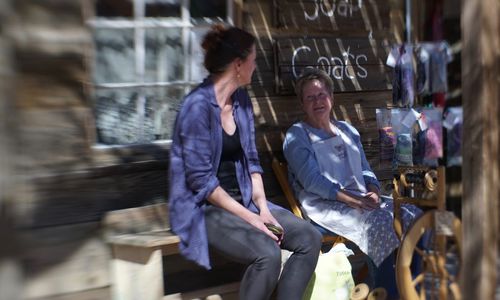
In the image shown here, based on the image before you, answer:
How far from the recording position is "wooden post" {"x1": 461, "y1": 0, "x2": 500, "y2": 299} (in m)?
2.65

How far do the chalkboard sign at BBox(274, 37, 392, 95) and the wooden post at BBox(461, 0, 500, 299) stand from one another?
1.64 metres

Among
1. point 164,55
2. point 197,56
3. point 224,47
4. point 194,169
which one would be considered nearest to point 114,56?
point 164,55

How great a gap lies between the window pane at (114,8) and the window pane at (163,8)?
104 millimetres

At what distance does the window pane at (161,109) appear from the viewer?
3.89 meters

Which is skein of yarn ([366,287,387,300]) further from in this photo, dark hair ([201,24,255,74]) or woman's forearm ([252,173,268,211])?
dark hair ([201,24,255,74])

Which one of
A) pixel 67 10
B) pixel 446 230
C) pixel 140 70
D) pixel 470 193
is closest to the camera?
pixel 67 10

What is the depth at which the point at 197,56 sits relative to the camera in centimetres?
398

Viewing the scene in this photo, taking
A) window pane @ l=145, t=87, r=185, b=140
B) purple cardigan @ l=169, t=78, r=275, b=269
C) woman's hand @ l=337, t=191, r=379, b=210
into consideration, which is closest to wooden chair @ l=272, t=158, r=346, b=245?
woman's hand @ l=337, t=191, r=379, b=210

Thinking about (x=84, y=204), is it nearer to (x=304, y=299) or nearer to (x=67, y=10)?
(x=304, y=299)

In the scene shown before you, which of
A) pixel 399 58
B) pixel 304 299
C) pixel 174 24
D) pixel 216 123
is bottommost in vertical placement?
pixel 304 299

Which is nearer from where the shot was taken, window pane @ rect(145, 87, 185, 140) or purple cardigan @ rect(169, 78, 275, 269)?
purple cardigan @ rect(169, 78, 275, 269)

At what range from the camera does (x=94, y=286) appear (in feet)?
11.8

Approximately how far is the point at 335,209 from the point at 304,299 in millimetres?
557

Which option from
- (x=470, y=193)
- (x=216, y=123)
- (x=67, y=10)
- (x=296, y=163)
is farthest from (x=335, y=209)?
(x=67, y=10)
